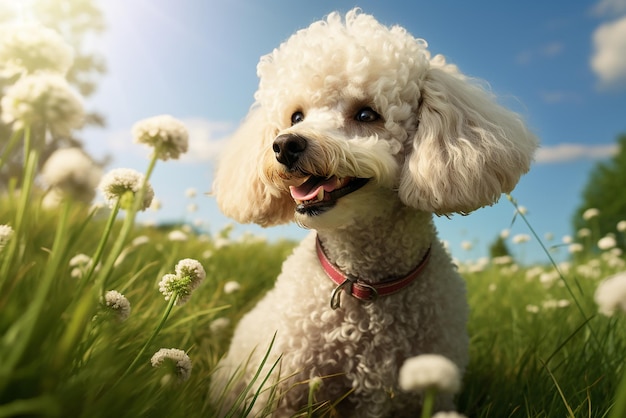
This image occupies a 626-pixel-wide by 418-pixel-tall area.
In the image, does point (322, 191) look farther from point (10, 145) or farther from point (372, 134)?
point (10, 145)

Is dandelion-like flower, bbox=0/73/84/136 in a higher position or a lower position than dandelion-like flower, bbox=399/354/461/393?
higher

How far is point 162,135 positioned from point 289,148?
72 centimetres

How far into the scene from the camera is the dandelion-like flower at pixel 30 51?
1.84 meters

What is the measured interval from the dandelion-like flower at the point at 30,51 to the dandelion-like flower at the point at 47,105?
29cm

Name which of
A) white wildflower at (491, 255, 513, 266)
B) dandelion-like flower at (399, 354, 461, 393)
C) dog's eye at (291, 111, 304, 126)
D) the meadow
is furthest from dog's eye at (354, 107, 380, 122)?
white wildflower at (491, 255, 513, 266)

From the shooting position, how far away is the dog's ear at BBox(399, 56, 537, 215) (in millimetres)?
2449

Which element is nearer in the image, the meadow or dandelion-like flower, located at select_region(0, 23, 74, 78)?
the meadow

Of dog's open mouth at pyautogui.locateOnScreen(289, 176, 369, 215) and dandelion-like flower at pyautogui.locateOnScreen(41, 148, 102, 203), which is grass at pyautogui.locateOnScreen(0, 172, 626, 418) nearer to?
dandelion-like flower at pyautogui.locateOnScreen(41, 148, 102, 203)

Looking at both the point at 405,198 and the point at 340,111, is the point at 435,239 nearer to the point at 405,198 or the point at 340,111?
the point at 405,198

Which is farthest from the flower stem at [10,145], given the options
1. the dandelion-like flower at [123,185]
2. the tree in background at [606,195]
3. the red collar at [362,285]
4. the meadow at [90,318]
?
the tree in background at [606,195]

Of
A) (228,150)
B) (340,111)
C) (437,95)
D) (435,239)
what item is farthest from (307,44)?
(435,239)

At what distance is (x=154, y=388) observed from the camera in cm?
171

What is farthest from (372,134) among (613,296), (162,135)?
(613,296)

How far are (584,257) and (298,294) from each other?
663 centimetres
